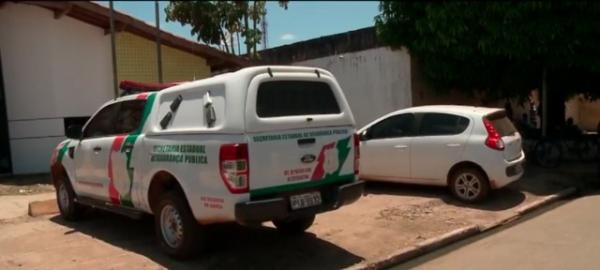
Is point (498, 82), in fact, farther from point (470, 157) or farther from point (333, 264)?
point (333, 264)

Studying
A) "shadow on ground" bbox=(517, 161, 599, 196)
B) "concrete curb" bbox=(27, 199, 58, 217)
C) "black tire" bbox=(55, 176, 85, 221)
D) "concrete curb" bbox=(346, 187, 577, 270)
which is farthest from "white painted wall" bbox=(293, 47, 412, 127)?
"black tire" bbox=(55, 176, 85, 221)

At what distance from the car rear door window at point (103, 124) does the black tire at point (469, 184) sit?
5030 mm

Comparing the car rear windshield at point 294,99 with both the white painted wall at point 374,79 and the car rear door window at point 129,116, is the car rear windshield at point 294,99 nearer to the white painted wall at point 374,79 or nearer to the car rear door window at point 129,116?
the car rear door window at point 129,116

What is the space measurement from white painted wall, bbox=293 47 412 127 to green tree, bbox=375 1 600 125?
0.55 meters

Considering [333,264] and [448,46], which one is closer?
[333,264]

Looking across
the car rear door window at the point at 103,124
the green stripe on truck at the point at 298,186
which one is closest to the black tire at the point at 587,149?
the green stripe on truck at the point at 298,186

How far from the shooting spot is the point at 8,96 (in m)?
11.9

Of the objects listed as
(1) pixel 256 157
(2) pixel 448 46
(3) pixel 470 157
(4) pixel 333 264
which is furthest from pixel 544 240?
(2) pixel 448 46

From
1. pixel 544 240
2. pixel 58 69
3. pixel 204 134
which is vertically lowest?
pixel 544 240

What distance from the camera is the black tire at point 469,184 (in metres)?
8.19

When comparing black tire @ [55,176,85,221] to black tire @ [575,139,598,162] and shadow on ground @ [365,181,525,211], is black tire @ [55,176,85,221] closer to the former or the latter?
shadow on ground @ [365,181,525,211]

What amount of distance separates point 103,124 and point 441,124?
506cm

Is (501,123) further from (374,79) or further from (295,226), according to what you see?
(374,79)

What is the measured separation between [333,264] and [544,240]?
8.56 feet
